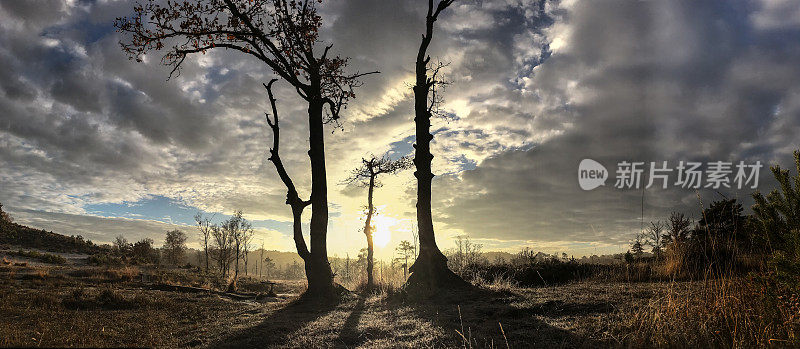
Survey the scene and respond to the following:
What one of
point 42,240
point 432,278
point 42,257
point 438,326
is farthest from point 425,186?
point 42,240

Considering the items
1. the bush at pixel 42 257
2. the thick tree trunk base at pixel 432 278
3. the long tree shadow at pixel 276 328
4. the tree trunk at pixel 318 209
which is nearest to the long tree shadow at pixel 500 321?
the thick tree trunk base at pixel 432 278

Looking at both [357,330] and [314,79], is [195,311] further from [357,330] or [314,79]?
[314,79]

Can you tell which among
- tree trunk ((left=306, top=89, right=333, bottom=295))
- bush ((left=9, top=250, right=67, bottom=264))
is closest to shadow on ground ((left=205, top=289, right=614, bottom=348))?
tree trunk ((left=306, top=89, right=333, bottom=295))

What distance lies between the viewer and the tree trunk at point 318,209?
35.8 feet

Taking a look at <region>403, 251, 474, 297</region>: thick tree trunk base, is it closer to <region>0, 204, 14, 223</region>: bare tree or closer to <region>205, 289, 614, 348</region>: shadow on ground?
<region>205, 289, 614, 348</region>: shadow on ground

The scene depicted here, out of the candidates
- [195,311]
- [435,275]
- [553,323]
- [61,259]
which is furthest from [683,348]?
[61,259]

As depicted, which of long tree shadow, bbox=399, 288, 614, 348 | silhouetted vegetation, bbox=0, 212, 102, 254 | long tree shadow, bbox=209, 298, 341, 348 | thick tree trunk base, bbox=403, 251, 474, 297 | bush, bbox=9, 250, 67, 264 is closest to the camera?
long tree shadow, bbox=399, 288, 614, 348

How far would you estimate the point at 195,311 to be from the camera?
8.70 meters

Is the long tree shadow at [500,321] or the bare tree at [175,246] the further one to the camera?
the bare tree at [175,246]

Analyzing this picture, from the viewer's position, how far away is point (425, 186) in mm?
11047

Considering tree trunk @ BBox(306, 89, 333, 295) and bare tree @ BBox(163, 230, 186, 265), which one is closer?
tree trunk @ BBox(306, 89, 333, 295)

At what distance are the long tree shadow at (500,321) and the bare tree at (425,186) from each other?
Result: 59.1 inches

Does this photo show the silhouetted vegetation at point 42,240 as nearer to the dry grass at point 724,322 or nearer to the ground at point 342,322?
the ground at point 342,322

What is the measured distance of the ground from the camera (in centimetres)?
457
